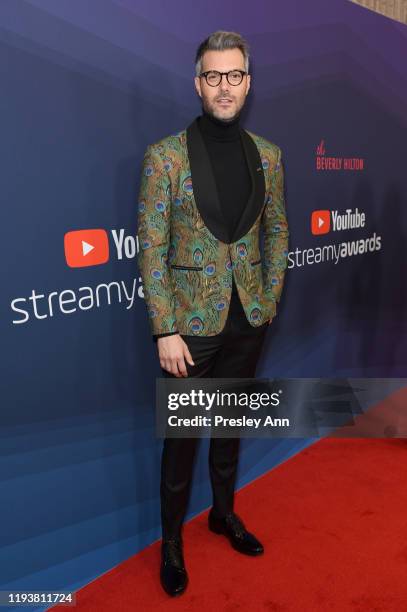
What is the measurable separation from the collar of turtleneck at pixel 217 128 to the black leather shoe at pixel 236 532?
156 cm

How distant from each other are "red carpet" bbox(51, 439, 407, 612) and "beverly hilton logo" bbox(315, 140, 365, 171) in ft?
5.34

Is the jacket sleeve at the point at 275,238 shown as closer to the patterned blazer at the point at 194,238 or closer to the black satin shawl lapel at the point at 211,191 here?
the patterned blazer at the point at 194,238

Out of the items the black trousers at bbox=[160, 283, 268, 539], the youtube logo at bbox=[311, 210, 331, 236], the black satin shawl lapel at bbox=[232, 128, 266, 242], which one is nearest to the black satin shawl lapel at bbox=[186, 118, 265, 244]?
the black satin shawl lapel at bbox=[232, 128, 266, 242]

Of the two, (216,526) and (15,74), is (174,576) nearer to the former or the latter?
(216,526)

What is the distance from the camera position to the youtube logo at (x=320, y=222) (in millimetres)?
2986

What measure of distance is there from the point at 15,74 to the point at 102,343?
957 mm

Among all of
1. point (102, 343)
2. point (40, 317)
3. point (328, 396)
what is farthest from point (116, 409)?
point (328, 396)

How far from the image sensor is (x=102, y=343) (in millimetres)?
2109

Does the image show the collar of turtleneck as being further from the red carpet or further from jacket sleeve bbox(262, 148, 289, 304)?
the red carpet

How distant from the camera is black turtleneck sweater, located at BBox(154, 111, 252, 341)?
190cm

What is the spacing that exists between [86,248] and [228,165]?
58 cm

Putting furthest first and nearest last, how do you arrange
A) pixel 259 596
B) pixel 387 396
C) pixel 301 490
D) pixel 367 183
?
pixel 387 396
pixel 367 183
pixel 301 490
pixel 259 596

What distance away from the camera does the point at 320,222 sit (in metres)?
3.02

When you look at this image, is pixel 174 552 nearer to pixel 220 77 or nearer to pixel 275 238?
pixel 275 238
